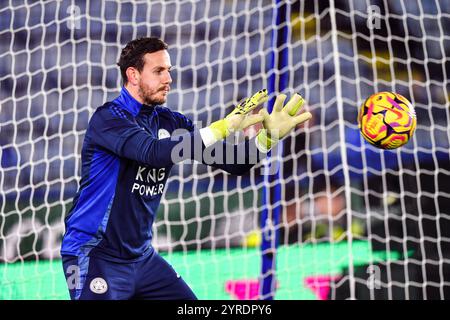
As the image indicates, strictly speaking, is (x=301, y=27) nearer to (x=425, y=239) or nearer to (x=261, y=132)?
(x=425, y=239)

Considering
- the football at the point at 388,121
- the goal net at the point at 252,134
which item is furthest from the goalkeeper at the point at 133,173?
the goal net at the point at 252,134

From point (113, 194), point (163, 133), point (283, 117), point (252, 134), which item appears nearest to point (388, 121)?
point (283, 117)

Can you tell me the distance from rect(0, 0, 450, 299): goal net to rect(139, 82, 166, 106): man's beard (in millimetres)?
1349

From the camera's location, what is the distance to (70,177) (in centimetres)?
554

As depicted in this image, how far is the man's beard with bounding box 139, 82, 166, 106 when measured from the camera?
363 centimetres

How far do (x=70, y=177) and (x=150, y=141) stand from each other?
7.76 ft

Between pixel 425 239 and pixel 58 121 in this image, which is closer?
pixel 425 239

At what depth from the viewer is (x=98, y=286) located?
3.36 metres

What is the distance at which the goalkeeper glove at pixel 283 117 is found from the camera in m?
3.34

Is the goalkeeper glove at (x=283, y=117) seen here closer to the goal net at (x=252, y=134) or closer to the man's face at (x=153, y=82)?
the man's face at (x=153, y=82)

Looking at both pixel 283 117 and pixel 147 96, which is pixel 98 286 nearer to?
pixel 147 96

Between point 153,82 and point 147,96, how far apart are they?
0.22 feet

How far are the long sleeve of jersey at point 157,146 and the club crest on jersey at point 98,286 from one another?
52 centimetres
